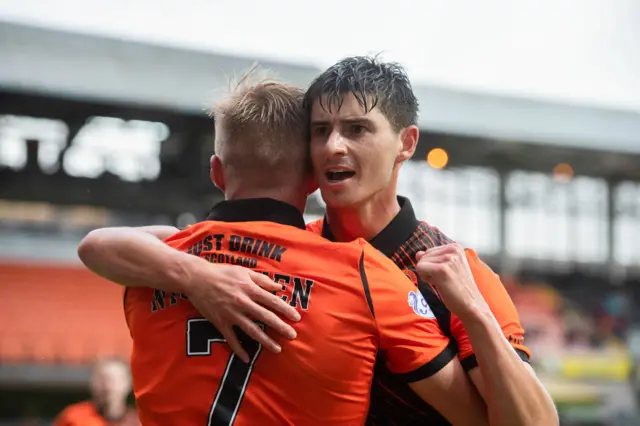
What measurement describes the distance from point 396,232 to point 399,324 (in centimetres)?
54

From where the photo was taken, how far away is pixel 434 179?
18.6m

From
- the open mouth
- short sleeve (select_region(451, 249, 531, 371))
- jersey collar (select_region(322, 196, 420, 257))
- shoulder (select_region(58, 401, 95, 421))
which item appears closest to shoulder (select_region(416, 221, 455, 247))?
jersey collar (select_region(322, 196, 420, 257))

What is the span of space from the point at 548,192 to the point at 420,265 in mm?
19406

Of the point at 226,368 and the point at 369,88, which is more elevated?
the point at 369,88

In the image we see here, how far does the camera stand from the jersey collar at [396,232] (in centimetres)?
227

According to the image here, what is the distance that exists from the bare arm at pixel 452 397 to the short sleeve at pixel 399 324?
0.07ft

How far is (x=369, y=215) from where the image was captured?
7.62 feet

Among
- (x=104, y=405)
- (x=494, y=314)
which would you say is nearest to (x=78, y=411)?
(x=104, y=405)

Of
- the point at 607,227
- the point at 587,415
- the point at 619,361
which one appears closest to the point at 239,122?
the point at 587,415

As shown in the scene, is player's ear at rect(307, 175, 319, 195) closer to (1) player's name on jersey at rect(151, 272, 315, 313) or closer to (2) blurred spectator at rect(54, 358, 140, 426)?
(1) player's name on jersey at rect(151, 272, 315, 313)

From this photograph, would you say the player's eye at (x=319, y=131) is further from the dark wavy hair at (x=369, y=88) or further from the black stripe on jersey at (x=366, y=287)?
the black stripe on jersey at (x=366, y=287)

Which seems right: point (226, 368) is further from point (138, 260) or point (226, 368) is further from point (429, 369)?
point (429, 369)

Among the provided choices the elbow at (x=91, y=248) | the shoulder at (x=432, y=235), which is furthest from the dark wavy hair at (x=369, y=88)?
the elbow at (x=91, y=248)

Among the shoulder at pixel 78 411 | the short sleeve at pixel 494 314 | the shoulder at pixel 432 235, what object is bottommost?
the shoulder at pixel 78 411
